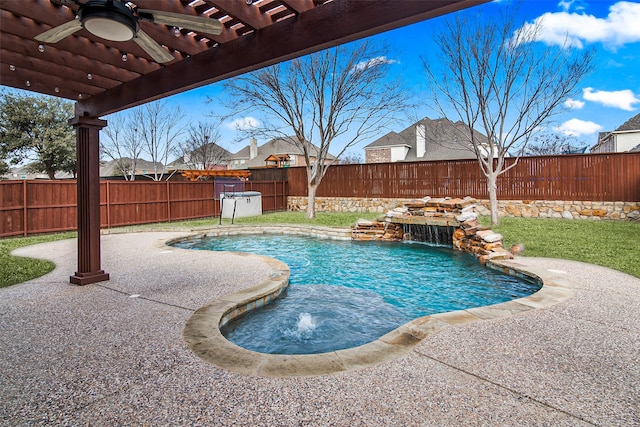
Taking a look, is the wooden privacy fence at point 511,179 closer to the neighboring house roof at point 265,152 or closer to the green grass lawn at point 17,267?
the green grass lawn at point 17,267

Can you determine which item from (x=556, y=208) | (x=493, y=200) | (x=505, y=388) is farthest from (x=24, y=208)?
(x=556, y=208)

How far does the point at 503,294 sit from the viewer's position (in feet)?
15.4

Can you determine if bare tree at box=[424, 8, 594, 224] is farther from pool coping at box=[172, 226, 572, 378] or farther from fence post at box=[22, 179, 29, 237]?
fence post at box=[22, 179, 29, 237]

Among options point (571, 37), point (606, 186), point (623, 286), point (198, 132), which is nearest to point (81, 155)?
point (623, 286)

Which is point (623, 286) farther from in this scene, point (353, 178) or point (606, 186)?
point (353, 178)

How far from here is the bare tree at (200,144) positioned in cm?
2919

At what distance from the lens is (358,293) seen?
16.4 ft

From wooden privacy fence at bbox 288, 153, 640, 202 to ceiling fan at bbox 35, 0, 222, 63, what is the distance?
12204mm

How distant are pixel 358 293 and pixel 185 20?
3850mm

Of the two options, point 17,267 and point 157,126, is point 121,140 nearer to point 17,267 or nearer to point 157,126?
point 157,126

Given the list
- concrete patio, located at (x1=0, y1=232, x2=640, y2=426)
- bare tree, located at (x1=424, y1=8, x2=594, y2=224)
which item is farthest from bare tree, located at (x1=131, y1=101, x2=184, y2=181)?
concrete patio, located at (x1=0, y1=232, x2=640, y2=426)

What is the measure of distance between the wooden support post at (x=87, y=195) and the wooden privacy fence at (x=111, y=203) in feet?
20.9

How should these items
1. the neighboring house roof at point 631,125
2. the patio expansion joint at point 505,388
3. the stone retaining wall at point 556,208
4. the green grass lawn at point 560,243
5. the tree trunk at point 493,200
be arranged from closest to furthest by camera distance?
1. the patio expansion joint at point 505,388
2. the green grass lawn at point 560,243
3. the tree trunk at point 493,200
4. the stone retaining wall at point 556,208
5. the neighboring house roof at point 631,125

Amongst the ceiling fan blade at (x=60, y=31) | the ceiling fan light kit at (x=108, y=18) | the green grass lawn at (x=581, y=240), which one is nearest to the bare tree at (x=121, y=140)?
the green grass lawn at (x=581, y=240)
